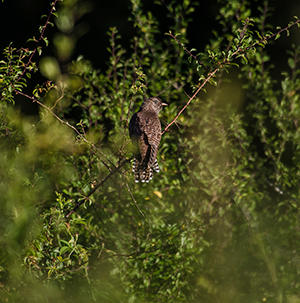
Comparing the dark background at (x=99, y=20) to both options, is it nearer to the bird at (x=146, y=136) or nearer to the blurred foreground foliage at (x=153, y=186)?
the blurred foreground foliage at (x=153, y=186)

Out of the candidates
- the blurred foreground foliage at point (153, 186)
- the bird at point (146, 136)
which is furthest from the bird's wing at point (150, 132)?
the blurred foreground foliage at point (153, 186)

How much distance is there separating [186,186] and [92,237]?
95 cm

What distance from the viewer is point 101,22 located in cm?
554

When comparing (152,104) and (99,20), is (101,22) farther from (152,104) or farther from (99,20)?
(152,104)

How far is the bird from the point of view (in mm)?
3611

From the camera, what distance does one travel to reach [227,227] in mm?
4457

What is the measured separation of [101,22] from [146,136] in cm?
231

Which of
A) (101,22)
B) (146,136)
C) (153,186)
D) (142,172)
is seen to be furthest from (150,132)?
(101,22)

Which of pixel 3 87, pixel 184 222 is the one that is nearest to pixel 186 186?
pixel 184 222

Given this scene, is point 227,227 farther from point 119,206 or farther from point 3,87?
point 3,87

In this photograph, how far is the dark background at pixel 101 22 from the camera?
5.43 metres

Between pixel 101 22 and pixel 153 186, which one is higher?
pixel 101 22

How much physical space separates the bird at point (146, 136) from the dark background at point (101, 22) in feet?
5.66

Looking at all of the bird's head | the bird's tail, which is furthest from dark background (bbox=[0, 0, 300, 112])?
the bird's tail
